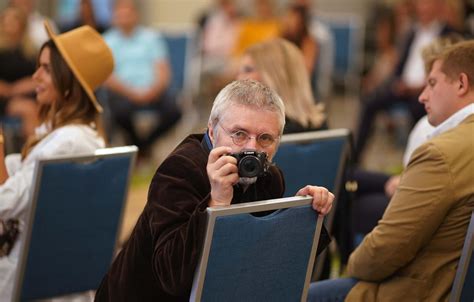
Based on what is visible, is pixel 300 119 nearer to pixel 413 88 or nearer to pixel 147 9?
pixel 413 88

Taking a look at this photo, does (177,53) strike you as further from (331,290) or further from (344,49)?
(331,290)

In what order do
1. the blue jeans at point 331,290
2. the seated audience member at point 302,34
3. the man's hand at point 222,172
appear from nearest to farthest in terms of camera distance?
1. the man's hand at point 222,172
2. the blue jeans at point 331,290
3. the seated audience member at point 302,34

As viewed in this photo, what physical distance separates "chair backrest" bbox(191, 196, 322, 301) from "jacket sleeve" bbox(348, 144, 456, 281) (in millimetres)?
339

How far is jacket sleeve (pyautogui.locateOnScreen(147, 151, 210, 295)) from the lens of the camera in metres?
2.13

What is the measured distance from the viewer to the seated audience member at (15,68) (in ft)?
21.2

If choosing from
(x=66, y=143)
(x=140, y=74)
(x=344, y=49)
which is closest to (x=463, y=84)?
(x=66, y=143)

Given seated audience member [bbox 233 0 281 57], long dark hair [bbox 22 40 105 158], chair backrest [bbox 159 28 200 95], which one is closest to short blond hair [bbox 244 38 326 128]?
long dark hair [bbox 22 40 105 158]

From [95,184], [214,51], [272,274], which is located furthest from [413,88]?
[272,274]

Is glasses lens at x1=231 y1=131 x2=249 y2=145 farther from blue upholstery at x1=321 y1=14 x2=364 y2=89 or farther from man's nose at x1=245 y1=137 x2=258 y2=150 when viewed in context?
blue upholstery at x1=321 y1=14 x2=364 y2=89

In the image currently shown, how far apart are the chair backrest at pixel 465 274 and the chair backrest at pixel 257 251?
47 cm

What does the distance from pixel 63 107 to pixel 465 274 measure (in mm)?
1579

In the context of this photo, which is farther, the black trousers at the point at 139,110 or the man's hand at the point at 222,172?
the black trousers at the point at 139,110

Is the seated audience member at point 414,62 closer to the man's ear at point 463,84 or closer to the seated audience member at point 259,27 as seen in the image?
the seated audience member at point 259,27

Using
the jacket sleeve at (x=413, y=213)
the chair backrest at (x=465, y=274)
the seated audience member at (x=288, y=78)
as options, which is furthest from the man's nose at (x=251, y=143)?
the seated audience member at (x=288, y=78)
